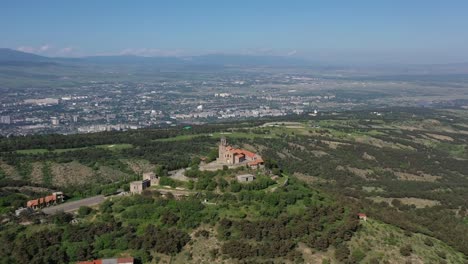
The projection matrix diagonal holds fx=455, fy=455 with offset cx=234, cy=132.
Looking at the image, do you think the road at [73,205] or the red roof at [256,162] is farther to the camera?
the red roof at [256,162]

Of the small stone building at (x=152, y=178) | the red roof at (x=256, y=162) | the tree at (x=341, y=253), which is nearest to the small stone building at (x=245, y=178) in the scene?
the red roof at (x=256, y=162)

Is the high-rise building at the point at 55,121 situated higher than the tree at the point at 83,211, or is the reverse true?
the tree at the point at 83,211

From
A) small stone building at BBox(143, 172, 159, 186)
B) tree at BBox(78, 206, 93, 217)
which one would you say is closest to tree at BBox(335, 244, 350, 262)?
small stone building at BBox(143, 172, 159, 186)

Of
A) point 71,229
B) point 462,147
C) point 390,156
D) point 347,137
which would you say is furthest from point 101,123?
point 71,229

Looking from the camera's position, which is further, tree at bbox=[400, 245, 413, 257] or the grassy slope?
tree at bbox=[400, 245, 413, 257]

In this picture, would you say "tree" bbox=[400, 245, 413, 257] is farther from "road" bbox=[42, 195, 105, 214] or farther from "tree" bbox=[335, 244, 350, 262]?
"road" bbox=[42, 195, 105, 214]

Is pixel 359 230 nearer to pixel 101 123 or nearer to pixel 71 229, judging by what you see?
pixel 71 229

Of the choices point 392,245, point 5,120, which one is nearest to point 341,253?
point 392,245

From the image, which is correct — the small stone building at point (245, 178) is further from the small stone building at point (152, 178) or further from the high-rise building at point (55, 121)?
the high-rise building at point (55, 121)
